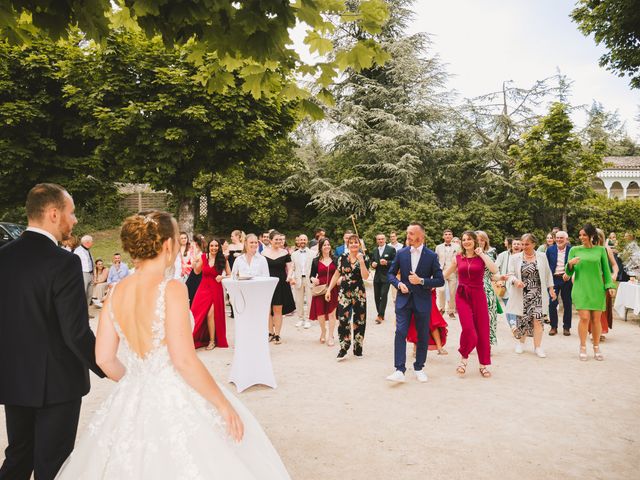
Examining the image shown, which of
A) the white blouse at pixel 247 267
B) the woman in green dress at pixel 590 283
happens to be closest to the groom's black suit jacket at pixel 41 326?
the white blouse at pixel 247 267

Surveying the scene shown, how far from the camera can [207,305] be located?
29.1ft

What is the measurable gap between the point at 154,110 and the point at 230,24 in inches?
579

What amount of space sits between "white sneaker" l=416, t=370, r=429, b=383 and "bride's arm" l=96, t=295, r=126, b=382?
4952mm

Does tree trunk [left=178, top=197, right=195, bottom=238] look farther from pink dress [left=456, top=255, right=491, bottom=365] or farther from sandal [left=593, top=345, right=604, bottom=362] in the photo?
sandal [left=593, top=345, right=604, bottom=362]

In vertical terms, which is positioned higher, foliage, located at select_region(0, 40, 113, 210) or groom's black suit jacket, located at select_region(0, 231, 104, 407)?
foliage, located at select_region(0, 40, 113, 210)

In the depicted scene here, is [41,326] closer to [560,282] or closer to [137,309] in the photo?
[137,309]

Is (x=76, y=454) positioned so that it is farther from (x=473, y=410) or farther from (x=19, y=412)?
(x=473, y=410)

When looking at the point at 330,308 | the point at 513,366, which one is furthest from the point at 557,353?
the point at 330,308

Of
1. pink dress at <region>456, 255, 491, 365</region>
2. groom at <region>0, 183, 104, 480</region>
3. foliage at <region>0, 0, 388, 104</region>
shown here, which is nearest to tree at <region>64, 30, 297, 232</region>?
pink dress at <region>456, 255, 491, 365</region>

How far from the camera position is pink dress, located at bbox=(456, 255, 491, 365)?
705cm

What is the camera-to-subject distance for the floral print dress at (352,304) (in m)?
8.27

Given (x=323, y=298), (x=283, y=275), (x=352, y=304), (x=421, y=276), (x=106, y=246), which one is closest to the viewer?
(x=421, y=276)

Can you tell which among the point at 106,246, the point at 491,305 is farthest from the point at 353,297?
the point at 106,246

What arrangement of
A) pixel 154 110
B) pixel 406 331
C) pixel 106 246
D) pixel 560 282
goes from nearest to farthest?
pixel 406 331 → pixel 560 282 → pixel 154 110 → pixel 106 246
